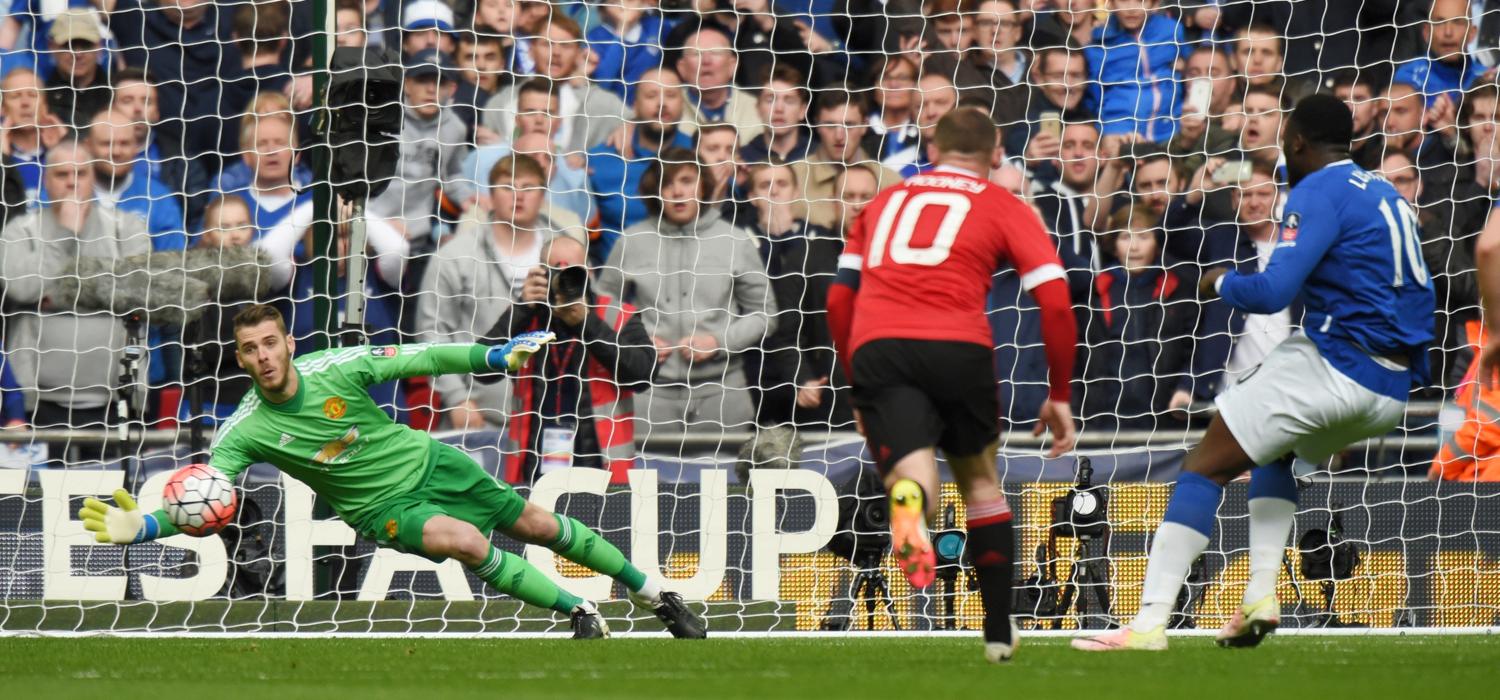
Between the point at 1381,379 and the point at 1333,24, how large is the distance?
5226 mm

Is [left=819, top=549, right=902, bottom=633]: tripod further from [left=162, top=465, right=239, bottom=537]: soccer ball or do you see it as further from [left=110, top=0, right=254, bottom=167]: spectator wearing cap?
[left=110, top=0, right=254, bottom=167]: spectator wearing cap

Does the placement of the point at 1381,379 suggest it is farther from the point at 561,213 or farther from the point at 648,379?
the point at 561,213

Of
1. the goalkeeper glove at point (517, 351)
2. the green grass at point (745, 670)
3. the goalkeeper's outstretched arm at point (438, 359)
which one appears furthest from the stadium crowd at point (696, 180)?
the green grass at point (745, 670)

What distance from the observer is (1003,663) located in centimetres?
567

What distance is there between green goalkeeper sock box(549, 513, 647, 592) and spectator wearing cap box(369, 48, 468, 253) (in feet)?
9.80

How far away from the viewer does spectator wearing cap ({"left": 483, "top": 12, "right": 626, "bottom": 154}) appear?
10477 millimetres

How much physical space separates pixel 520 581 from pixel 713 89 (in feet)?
12.7

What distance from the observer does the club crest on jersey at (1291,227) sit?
586 centimetres

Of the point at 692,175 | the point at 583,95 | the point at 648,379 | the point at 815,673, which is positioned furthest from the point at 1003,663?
the point at 583,95

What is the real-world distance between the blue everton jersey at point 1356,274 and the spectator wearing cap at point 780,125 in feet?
15.9

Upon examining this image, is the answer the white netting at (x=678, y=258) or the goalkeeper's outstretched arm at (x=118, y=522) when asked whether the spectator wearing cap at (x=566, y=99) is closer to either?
the white netting at (x=678, y=258)

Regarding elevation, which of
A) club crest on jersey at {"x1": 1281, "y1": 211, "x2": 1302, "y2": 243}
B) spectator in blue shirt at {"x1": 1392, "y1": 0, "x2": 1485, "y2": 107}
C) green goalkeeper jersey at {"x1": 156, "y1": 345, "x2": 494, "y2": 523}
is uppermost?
spectator in blue shirt at {"x1": 1392, "y1": 0, "x2": 1485, "y2": 107}

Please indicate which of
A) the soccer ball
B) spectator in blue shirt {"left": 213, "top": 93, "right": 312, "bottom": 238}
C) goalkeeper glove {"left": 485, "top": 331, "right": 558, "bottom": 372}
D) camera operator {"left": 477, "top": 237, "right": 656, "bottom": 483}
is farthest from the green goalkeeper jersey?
spectator in blue shirt {"left": 213, "top": 93, "right": 312, "bottom": 238}

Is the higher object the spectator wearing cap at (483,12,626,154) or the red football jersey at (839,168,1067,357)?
the spectator wearing cap at (483,12,626,154)
